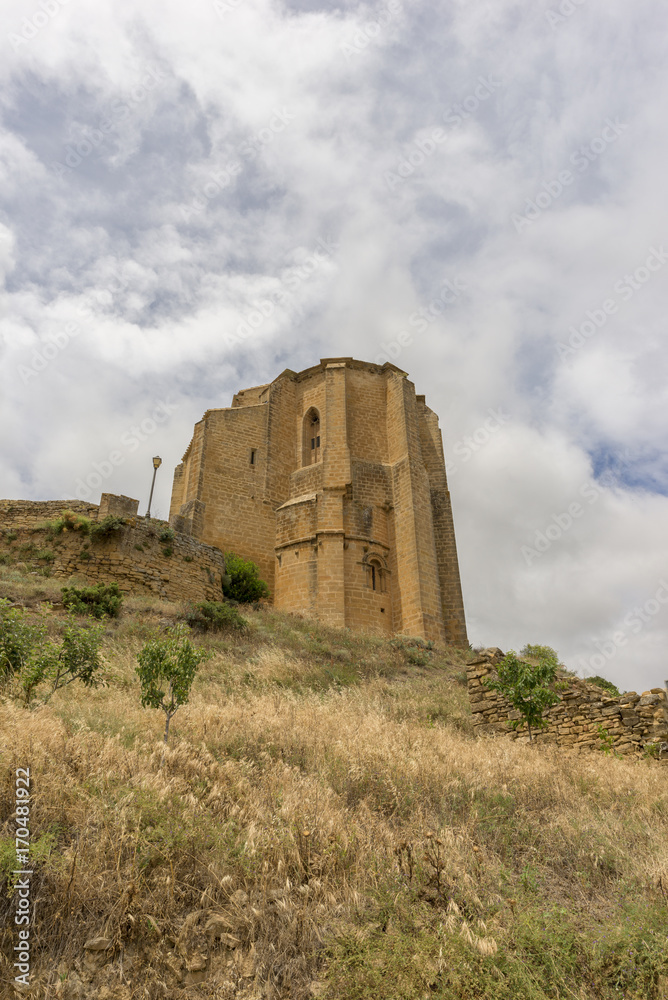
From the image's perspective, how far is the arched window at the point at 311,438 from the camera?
26516 mm

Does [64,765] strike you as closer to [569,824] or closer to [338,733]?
[338,733]

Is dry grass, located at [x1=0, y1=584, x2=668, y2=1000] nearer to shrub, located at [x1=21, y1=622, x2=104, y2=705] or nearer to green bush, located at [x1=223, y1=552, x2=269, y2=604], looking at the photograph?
shrub, located at [x1=21, y1=622, x2=104, y2=705]

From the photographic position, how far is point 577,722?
356 inches

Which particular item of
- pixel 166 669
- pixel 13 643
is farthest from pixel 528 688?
pixel 13 643

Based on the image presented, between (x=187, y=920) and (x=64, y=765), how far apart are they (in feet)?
5.17

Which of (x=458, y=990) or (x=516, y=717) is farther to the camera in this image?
(x=516, y=717)

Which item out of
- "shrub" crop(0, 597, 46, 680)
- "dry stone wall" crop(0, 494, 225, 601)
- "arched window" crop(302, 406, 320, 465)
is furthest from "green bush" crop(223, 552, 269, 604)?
"shrub" crop(0, 597, 46, 680)

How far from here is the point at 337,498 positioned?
23469mm

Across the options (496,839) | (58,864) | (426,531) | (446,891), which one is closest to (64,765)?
(58,864)

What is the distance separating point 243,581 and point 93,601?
843 centimetres

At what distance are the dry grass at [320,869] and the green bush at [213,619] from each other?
8.79 meters

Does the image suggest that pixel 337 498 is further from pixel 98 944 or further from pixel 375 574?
pixel 98 944

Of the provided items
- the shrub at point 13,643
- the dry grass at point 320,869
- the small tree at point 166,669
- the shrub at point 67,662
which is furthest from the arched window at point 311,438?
Result: the dry grass at point 320,869

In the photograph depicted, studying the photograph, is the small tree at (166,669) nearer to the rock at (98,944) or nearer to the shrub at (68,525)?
the rock at (98,944)
